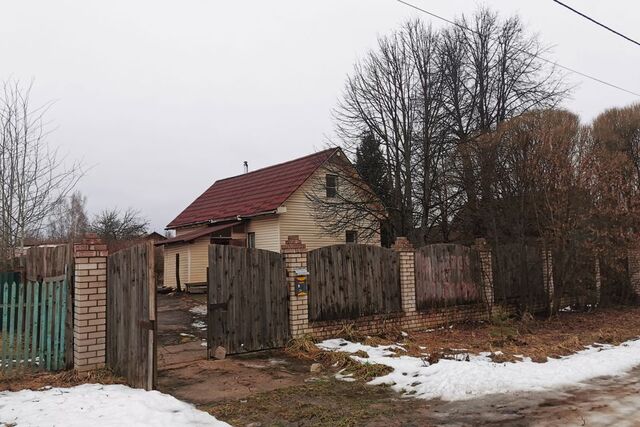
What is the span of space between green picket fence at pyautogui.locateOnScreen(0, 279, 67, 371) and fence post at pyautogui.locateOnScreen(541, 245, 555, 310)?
1136 centimetres

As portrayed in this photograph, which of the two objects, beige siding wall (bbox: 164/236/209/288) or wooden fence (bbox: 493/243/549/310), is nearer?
wooden fence (bbox: 493/243/549/310)

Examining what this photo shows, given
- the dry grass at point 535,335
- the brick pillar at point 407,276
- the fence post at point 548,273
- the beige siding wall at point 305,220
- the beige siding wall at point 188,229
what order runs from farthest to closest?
1. the beige siding wall at point 188,229
2. the beige siding wall at point 305,220
3. the fence post at point 548,273
4. the brick pillar at point 407,276
5. the dry grass at point 535,335

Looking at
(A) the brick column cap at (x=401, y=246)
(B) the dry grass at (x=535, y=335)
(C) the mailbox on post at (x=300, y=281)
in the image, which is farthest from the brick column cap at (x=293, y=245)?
(B) the dry grass at (x=535, y=335)

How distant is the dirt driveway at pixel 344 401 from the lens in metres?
5.23

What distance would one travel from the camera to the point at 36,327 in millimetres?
6898

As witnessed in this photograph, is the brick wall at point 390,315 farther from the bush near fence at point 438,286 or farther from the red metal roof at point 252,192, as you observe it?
the red metal roof at point 252,192

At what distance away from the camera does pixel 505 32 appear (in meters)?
19.2

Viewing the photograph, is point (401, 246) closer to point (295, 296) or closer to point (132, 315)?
point (295, 296)

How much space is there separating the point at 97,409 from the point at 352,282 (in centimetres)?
614

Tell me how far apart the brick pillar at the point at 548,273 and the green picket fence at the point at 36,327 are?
37.3 ft

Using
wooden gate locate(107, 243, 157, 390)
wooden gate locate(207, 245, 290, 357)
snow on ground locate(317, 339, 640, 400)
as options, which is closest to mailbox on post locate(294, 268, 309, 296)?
wooden gate locate(207, 245, 290, 357)

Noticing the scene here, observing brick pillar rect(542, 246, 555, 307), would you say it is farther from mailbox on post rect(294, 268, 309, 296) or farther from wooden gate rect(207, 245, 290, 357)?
wooden gate rect(207, 245, 290, 357)

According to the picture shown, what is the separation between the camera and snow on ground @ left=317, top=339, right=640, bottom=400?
21.0ft

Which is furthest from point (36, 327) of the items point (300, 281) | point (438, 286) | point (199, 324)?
point (438, 286)
